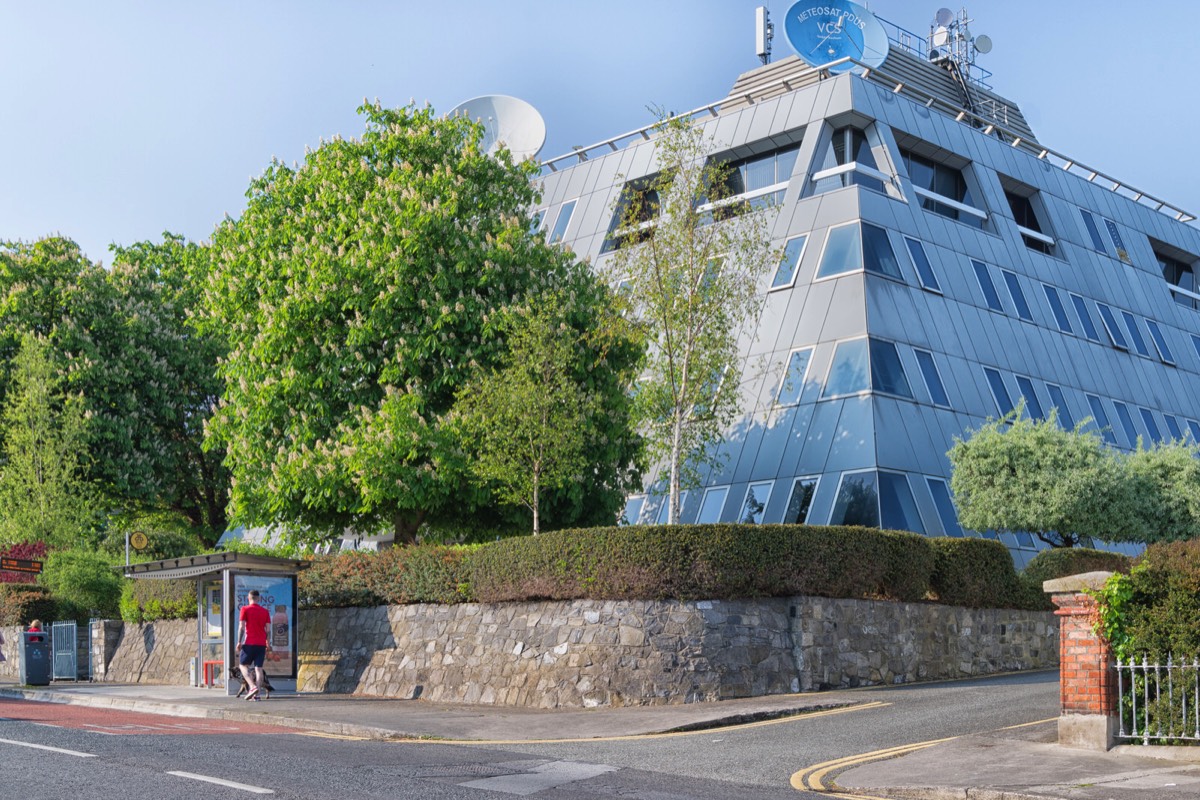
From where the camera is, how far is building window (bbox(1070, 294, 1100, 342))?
1622 inches

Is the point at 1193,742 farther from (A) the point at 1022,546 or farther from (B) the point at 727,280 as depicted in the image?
(A) the point at 1022,546

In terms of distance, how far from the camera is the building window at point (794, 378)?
33.6 metres

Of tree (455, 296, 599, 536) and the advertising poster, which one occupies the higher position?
tree (455, 296, 599, 536)

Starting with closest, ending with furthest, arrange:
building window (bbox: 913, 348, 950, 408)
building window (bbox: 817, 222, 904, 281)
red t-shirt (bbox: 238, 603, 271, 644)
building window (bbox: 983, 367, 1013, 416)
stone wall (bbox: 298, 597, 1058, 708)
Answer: stone wall (bbox: 298, 597, 1058, 708), red t-shirt (bbox: 238, 603, 271, 644), building window (bbox: 913, 348, 950, 408), building window (bbox: 817, 222, 904, 281), building window (bbox: 983, 367, 1013, 416)

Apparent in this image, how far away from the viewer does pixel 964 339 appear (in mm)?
35656

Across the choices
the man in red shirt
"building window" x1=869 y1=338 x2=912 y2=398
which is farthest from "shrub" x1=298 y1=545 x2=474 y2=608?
"building window" x1=869 y1=338 x2=912 y2=398

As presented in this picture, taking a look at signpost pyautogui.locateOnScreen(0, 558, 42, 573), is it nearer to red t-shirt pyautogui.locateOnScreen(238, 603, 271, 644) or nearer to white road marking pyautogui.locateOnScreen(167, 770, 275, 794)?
red t-shirt pyautogui.locateOnScreen(238, 603, 271, 644)

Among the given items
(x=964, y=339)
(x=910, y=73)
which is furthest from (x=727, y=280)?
(x=910, y=73)

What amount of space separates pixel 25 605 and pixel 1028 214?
33.0 metres

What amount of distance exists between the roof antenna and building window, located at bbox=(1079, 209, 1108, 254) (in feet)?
40.3

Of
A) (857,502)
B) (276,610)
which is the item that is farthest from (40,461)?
(857,502)

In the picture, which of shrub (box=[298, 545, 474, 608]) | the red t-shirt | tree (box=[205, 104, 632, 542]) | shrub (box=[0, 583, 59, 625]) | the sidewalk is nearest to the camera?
the sidewalk

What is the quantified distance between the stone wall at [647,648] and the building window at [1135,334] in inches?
782

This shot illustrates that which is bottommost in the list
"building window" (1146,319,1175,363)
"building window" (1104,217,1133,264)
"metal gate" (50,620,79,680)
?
"metal gate" (50,620,79,680)
